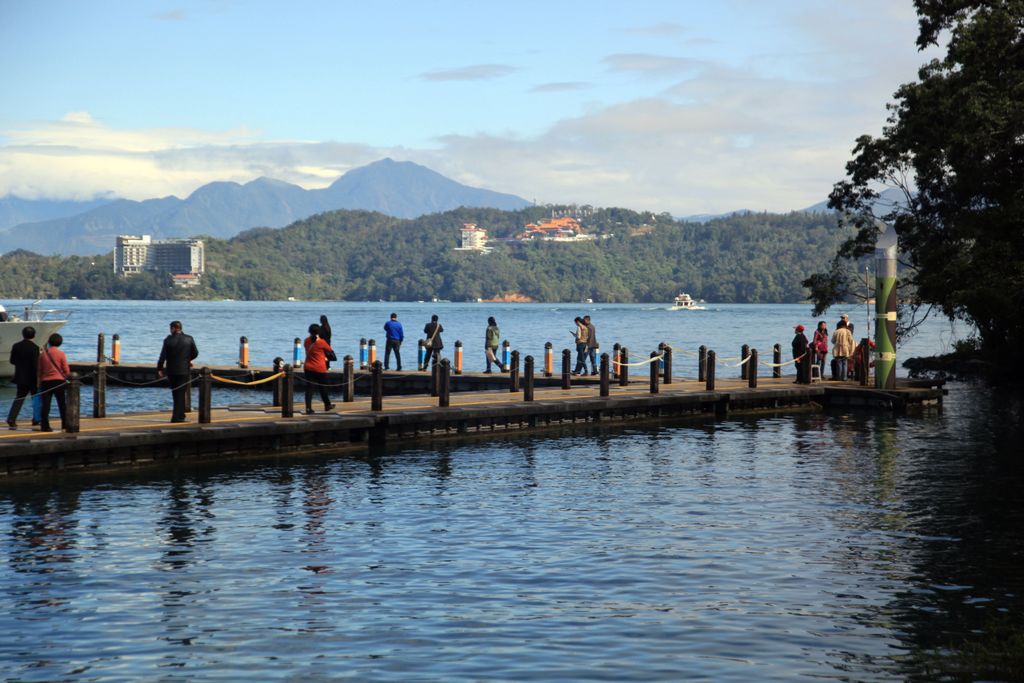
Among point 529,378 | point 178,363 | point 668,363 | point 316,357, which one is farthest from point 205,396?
point 668,363

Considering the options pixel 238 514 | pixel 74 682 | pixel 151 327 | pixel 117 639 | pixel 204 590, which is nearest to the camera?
pixel 74 682

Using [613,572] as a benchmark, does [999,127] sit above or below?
above

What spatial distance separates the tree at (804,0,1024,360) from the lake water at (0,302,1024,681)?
13.5m

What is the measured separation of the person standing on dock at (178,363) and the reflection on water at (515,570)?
1905 mm

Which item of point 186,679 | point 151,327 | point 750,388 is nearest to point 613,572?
point 186,679

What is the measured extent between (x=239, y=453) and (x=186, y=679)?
580 inches

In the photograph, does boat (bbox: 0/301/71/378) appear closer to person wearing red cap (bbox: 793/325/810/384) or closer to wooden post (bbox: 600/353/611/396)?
wooden post (bbox: 600/353/611/396)

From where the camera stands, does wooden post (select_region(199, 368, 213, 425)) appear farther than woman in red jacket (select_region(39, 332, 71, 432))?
Yes

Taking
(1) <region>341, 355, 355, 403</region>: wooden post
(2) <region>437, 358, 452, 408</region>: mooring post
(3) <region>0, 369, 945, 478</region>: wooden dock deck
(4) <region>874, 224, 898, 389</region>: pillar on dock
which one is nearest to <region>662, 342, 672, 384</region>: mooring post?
(3) <region>0, 369, 945, 478</region>: wooden dock deck

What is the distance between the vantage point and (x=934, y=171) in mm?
47812

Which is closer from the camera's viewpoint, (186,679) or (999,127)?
(186,679)

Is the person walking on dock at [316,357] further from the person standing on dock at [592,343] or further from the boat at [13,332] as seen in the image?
the boat at [13,332]

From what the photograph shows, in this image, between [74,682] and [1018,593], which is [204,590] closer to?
[74,682]

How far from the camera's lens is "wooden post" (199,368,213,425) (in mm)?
24719
